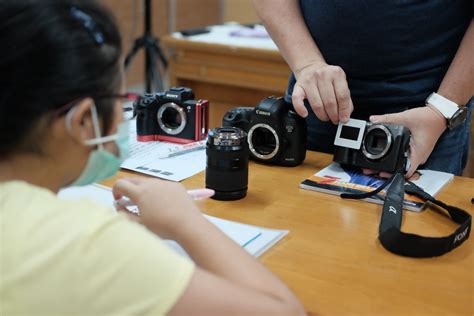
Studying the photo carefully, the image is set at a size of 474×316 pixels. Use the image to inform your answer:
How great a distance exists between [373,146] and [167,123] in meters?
0.47

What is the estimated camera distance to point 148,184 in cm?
91

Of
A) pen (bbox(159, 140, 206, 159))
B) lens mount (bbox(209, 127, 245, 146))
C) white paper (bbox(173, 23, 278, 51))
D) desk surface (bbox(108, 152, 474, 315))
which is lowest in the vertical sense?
desk surface (bbox(108, 152, 474, 315))

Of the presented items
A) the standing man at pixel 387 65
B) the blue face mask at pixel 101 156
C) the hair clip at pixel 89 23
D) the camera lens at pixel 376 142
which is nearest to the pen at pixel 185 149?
the standing man at pixel 387 65

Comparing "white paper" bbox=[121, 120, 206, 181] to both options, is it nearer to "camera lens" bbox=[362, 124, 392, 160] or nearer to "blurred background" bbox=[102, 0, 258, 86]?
"camera lens" bbox=[362, 124, 392, 160]

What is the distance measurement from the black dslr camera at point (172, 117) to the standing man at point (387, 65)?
0.21m

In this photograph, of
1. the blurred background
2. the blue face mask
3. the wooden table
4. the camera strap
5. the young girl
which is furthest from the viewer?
the blurred background

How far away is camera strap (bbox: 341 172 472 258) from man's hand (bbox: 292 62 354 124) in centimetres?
17

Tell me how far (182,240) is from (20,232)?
0.78ft

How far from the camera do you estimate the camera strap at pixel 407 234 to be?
93cm

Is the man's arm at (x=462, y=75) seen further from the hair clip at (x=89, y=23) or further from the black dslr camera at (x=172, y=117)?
the hair clip at (x=89, y=23)

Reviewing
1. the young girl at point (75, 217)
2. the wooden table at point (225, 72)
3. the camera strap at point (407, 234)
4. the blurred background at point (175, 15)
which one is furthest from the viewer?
the blurred background at point (175, 15)

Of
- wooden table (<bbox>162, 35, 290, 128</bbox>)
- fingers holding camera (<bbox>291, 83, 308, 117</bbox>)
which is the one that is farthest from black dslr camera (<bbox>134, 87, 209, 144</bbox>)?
wooden table (<bbox>162, 35, 290, 128</bbox>)

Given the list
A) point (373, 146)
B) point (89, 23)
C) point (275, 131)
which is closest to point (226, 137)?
point (275, 131)

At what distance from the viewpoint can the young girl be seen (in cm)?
63
